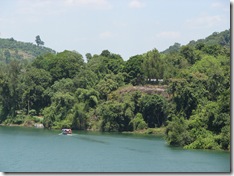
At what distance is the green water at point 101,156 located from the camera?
885 inches

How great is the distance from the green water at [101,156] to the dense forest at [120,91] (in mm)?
2725

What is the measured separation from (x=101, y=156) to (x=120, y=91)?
18794 millimetres

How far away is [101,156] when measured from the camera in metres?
26.4

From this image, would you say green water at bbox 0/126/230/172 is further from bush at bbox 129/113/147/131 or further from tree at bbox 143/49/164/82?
tree at bbox 143/49/164/82

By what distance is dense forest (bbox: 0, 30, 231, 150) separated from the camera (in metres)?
38.4

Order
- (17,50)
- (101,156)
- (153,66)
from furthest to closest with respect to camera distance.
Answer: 1. (17,50)
2. (153,66)
3. (101,156)

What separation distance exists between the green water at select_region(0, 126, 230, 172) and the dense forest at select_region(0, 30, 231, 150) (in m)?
2.72

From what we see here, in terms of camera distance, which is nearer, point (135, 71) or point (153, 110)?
point (153, 110)

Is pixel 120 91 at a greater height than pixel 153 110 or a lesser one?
greater

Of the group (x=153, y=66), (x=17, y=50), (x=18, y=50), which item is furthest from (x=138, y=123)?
(x=18, y=50)

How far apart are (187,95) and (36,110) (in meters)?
16.7

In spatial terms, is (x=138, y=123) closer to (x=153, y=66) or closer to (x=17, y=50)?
(x=153, y=66)

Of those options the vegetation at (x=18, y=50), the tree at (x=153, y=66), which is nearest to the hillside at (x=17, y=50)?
the vegetation at (x=18, y=50)

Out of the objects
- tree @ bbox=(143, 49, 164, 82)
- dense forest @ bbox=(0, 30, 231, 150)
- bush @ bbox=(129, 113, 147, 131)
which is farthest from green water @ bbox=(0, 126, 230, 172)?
tree @ bbox=(143, 49, 164, 82)
